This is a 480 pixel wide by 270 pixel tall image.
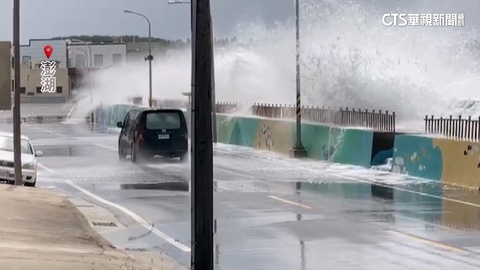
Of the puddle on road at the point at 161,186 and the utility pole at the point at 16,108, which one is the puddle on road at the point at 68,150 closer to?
the utility pole at the point at 16,108

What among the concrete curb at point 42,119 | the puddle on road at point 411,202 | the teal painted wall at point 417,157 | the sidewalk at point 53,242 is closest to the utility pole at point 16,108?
the sidewalk at point 53,242

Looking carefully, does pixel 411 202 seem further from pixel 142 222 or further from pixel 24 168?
pixel 24 168

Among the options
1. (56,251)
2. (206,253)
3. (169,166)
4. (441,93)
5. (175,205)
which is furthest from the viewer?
(441,93)

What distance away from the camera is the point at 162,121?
96.1ft

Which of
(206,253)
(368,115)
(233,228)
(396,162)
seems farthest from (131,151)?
(206,253)

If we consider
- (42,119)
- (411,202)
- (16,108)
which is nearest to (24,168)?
(16,108)

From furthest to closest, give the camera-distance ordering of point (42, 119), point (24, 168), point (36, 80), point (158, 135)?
point (36, 80) < point (42, 119) < point (158, 135) < point (24, 168)

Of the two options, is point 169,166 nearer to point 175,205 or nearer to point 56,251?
point 175,205

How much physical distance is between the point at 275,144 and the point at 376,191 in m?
13.4

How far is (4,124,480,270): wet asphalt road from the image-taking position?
11.4m

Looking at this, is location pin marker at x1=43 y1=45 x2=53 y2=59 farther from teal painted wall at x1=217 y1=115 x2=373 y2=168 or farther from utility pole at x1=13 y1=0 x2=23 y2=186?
utility pole at x1=13 y1=0 x2=23 y2=186

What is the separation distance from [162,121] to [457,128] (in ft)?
32.2

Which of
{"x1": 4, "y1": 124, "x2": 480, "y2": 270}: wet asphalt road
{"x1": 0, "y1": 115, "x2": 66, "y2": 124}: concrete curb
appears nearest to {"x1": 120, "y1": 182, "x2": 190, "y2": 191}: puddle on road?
{"x1": 4, "y1": 124, "x2": 480, "y2": 270}: wet asphalt road

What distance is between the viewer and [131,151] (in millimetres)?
29656
